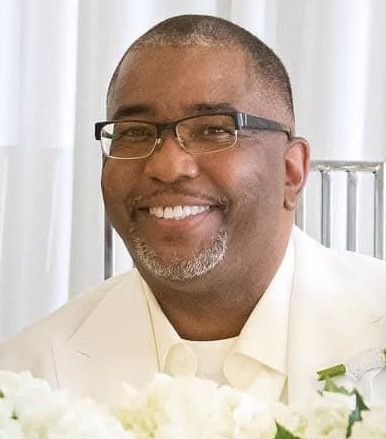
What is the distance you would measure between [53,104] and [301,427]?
4.75ft

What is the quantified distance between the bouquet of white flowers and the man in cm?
39

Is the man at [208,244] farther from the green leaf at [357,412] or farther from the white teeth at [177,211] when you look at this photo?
the green leaf at [357,412]

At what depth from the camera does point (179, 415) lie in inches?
16.8

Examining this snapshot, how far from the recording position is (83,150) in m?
1.79

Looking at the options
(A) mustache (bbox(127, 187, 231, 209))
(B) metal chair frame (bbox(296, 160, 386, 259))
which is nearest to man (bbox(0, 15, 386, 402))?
(A) mustache (bbox(127, 187, 231, 209))

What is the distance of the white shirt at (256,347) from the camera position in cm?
87

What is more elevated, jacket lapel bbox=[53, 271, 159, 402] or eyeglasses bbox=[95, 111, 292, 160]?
eyeglasses bbox=[95, 111, 292, 160]

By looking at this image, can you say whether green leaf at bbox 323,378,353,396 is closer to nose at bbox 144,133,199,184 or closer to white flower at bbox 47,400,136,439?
white flower at bbox 47,400,136,439

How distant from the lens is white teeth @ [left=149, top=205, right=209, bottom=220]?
0.84m

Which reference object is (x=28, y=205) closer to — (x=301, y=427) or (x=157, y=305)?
(x=157, y=305)

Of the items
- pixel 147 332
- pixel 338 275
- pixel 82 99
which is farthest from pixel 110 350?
pixel 82 99

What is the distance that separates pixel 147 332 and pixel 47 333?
0.37ft

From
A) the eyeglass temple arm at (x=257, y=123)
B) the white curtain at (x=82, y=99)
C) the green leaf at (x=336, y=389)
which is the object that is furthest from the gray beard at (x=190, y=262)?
the white curtain at (x=82, y=99)

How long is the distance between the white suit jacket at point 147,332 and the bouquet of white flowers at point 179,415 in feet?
1.32
